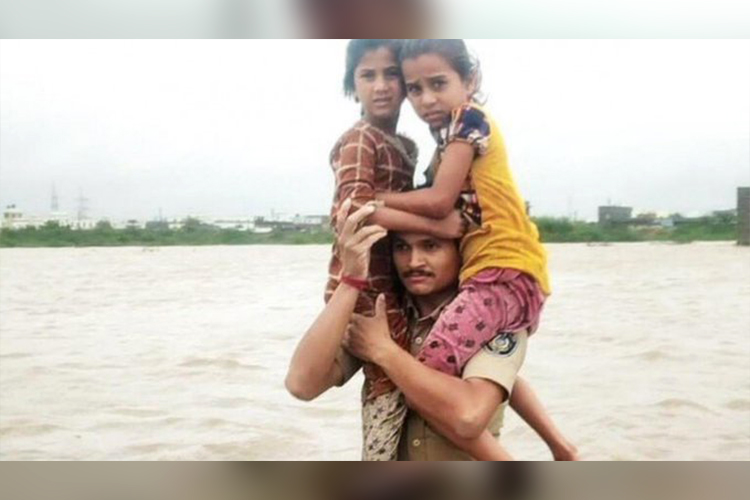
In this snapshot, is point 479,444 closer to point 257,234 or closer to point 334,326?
point 334,326

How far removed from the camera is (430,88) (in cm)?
237

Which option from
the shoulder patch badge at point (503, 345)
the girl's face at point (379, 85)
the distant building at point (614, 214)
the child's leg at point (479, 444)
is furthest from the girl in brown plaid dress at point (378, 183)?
the distant building at point (614, 214)

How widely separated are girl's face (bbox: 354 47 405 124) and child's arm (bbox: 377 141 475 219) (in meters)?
0.19

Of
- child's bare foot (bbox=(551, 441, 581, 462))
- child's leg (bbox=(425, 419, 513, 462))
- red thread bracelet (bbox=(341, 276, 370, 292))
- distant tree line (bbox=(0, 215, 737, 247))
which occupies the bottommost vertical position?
child's bare foot (bbox=(551, 441, 581, 462))

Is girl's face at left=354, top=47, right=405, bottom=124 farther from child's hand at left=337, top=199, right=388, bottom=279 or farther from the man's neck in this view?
the man's neck

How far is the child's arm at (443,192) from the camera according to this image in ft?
7.73

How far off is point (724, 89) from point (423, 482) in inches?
55.1

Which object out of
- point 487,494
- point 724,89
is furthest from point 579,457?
point 724,89

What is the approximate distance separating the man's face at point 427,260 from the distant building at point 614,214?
1.50 ft

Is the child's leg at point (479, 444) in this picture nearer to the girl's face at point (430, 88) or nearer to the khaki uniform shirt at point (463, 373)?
the khaki uniform shirt at point (463, 373)

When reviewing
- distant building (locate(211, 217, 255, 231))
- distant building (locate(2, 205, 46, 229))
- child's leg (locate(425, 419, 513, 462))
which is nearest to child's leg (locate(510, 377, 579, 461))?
child's leg (locate(425, 419, 513, 462))

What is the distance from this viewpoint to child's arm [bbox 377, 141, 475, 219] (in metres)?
2.36

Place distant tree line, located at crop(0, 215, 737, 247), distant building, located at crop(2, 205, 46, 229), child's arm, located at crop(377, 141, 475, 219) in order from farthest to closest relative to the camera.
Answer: distant building, located at crop(2, 205, 46, 229)
distant tree line, located at crop(0, 215, 737, 247)
child's arm, located at crop(377, 141, 475, 219)

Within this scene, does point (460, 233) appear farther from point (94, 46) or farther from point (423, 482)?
point (94, 46)
